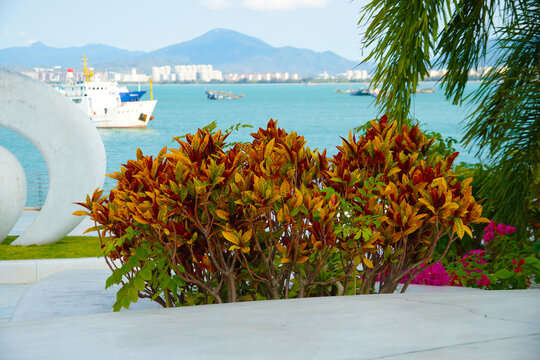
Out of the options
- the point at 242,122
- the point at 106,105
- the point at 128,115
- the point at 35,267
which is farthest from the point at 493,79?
the point at 242,122

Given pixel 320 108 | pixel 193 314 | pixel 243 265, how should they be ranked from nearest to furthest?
pixel 193 314
pixel 243 265
pixel 320 108

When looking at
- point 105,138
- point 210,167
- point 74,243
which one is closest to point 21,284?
point 74,243

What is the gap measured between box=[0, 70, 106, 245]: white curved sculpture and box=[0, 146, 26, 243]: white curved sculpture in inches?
12.4

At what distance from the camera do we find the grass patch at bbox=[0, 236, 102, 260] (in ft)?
27.4

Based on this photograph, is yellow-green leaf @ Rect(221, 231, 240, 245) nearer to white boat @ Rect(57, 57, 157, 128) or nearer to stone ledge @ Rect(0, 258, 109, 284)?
stone ledge @ Rect(0, 258, 109, 284)

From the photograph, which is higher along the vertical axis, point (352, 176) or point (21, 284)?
point (352, 176)

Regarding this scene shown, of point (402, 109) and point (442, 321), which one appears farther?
point (402, 109)

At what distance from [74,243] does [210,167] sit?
6065 mm

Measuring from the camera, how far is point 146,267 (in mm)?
4039

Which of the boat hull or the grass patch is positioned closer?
the grass patch

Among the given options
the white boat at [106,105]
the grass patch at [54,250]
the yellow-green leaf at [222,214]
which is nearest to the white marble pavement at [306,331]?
the yellow-green leaf at [222,214]

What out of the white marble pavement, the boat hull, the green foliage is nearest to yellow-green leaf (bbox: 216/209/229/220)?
the white marble pavement

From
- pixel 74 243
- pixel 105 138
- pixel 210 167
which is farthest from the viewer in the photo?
pixel 105 138

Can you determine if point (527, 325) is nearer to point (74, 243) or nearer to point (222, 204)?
point (222, 204)
